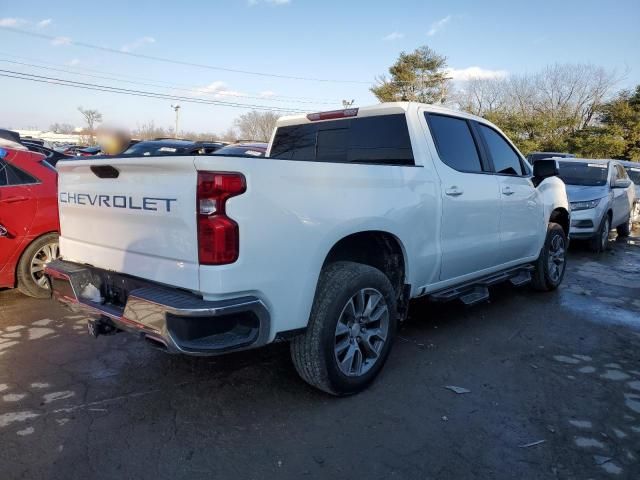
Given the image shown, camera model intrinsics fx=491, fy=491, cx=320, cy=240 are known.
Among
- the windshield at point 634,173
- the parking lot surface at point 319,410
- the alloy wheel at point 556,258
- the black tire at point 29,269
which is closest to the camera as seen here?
the parking lot surface at point 319,410

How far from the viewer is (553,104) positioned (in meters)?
38.0

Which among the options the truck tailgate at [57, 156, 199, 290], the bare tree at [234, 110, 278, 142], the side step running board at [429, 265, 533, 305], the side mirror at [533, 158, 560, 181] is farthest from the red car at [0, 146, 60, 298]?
the bare tree at [234, 110, 278, 142]

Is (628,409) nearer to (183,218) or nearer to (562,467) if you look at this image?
(562,467)

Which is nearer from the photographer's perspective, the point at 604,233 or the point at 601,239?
the point at 601,239

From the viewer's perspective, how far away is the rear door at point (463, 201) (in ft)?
13.0

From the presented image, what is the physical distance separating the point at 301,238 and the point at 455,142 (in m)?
2.18

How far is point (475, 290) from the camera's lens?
4.50 metres

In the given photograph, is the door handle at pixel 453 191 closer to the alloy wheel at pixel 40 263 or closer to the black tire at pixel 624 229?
the alloy wheel at pixel 40 263

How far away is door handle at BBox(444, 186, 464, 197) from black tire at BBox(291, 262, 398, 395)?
110 cm

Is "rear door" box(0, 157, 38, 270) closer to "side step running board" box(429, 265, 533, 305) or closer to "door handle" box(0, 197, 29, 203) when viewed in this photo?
"door handle" box(0, 197, 29, 203)

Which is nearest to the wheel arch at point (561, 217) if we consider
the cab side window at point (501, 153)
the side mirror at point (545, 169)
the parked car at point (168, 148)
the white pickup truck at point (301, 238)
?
the side mirror at point (545, 169)

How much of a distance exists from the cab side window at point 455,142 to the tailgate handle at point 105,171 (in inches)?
96.1

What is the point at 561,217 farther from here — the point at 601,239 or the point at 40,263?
the point at 40,263

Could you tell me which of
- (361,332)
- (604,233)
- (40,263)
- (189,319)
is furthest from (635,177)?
(189,319)
